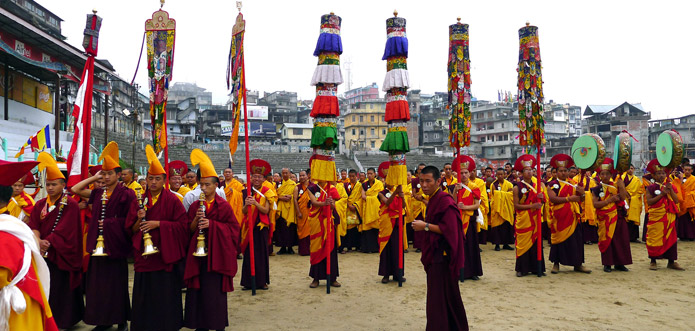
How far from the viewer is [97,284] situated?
5.29 meters

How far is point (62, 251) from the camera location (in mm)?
5262

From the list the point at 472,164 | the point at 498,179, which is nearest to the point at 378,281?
the point at 472,164

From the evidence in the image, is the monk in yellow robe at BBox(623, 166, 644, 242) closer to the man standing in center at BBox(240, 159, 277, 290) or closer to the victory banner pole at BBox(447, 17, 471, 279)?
the victory banner pole at BBox(447, 17, 471, 279)

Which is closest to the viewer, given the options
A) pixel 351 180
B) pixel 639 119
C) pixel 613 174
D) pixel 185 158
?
pixel 613 174

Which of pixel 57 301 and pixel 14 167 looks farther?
pixel 57 301

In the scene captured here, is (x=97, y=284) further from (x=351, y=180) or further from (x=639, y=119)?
(x=639, y=119)

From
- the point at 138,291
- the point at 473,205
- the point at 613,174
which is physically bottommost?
the point at 138,291

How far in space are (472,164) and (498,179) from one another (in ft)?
9.94

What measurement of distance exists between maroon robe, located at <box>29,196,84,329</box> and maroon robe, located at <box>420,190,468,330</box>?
13.4 ft

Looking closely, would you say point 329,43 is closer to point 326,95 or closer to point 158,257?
point 326,95

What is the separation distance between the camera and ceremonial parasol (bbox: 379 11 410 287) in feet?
24.5

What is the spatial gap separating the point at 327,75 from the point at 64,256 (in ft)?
14.5

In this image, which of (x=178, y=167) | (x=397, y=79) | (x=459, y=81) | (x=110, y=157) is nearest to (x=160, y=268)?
(x=110, y=157)

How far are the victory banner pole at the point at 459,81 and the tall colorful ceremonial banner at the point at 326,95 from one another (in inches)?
81.6
